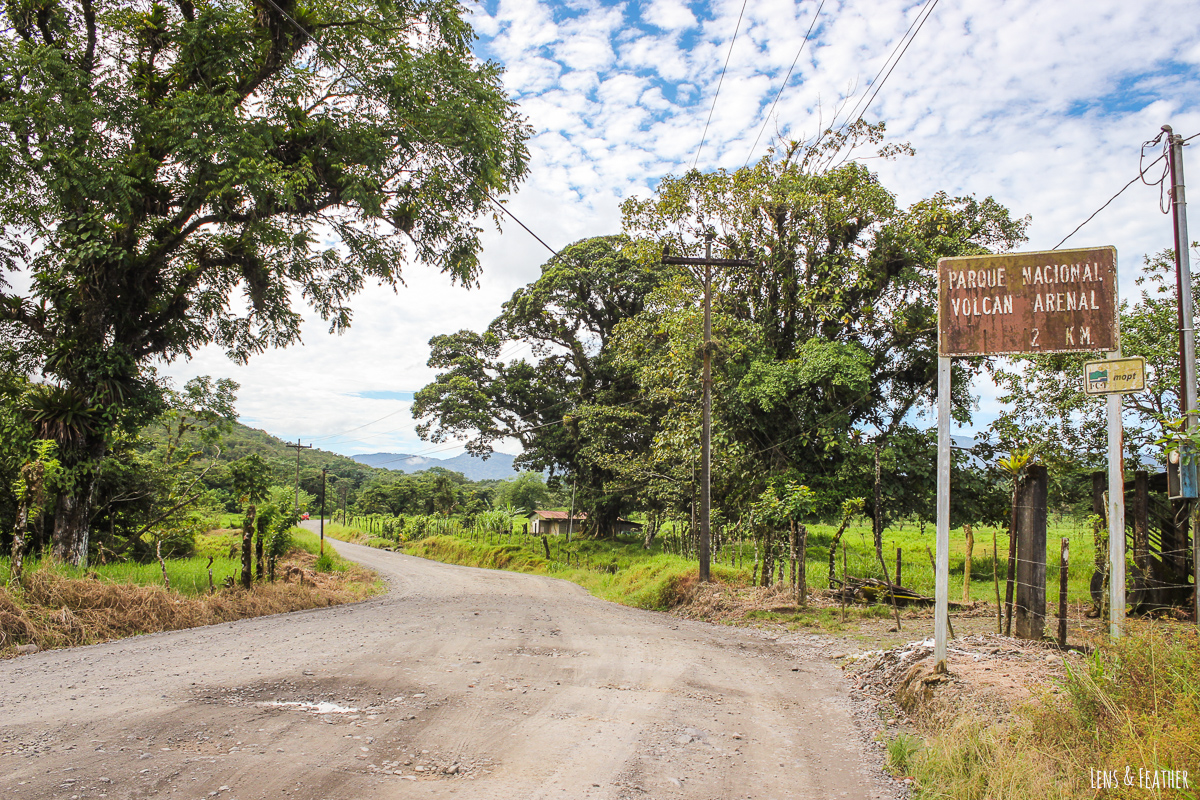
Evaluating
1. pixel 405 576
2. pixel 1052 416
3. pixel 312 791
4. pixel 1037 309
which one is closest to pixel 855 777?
pixel 312 791

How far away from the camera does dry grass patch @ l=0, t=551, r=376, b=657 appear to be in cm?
782

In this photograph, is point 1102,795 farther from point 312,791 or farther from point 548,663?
point 548,663

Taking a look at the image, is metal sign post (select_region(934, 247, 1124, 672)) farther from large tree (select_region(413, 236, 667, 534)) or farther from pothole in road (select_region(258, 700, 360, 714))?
large tree (select_region(413, 236, 667, 534))

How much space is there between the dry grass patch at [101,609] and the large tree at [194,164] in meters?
3.77

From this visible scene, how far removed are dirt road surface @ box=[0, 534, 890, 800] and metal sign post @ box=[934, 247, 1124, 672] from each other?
Result: 2.04 m

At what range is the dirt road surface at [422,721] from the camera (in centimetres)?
366

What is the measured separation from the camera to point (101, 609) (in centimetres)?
879

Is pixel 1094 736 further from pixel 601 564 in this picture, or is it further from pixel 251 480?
pixel 601 564

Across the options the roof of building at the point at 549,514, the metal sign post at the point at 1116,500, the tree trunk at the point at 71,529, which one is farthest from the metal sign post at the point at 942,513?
the roof of building at the point at 549,514

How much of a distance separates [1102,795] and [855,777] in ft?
4.48

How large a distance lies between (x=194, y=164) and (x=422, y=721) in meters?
11.3

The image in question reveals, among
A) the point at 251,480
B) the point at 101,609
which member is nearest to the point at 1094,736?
the point at 101,609

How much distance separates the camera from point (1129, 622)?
4.97 metres

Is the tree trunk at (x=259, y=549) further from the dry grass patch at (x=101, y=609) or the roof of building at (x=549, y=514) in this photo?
the roof of building at (x=549, y=514)
